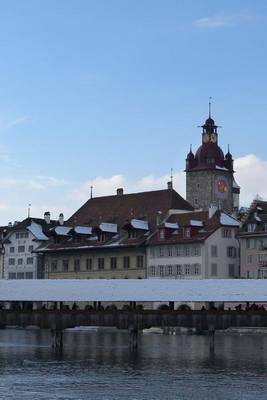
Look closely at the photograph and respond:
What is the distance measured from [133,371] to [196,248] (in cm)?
A: 5748

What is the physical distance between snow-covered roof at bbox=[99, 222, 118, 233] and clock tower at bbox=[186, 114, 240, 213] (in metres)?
26.6

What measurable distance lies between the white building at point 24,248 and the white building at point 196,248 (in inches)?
794

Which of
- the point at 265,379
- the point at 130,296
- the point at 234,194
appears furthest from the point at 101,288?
the point at 234,194

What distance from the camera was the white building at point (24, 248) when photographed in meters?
131

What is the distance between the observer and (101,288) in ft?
249

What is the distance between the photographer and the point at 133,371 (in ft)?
182

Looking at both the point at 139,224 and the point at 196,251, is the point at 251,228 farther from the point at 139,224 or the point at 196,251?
the point at 139,224

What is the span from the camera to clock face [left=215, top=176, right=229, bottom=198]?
A: 149 metres

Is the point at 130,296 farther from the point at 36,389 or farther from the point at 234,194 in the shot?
the point at 234,194

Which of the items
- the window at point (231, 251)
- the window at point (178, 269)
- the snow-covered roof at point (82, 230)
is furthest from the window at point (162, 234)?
the snow-covered roof at point (82, 230)

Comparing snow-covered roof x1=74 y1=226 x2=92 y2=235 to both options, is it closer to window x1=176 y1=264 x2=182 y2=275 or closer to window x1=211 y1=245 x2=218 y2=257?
window x1=176 y1=264 x2=182 y2=275

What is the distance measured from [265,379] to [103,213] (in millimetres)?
79045

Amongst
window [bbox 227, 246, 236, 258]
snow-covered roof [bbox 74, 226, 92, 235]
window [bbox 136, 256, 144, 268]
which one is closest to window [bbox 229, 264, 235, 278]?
window [bbox 227, 246, 236, 258]

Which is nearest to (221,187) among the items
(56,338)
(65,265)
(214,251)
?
(65,265)
